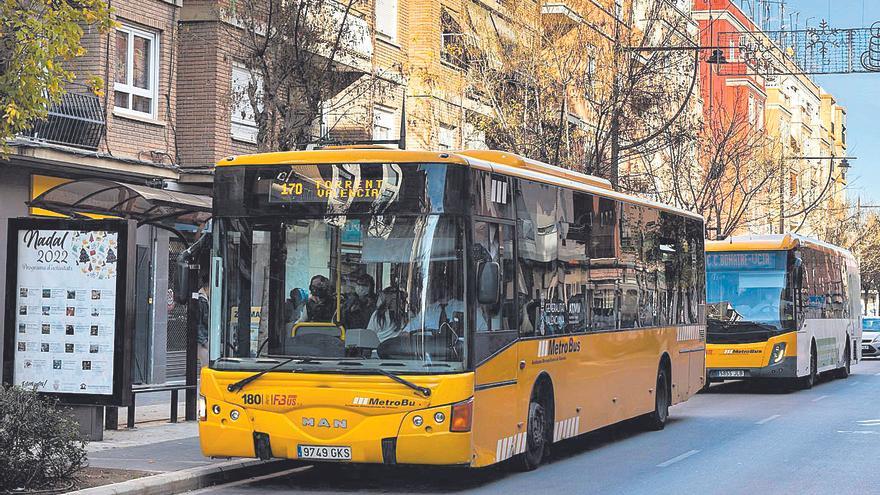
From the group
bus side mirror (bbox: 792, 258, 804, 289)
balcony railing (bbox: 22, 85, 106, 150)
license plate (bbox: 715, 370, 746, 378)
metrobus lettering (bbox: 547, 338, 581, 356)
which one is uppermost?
balcony railing (bbox: 22, 85, 106, 150)

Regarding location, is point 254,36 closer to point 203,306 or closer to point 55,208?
point 55,208

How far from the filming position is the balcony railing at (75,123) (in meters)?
22.1

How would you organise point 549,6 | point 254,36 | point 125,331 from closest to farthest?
point 125,331 → point 254,36 → point 549,6

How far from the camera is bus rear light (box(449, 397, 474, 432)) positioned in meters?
12.1

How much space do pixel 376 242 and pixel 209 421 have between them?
2.24 metres

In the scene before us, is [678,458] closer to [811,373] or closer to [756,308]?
[756,308]

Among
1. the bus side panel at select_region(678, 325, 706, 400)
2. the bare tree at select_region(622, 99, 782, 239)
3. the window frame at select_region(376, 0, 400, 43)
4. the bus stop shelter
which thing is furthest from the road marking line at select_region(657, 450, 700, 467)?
the bare tree at select_region(622, 99, 782, 239)

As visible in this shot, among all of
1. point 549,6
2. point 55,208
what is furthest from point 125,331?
point 549,6

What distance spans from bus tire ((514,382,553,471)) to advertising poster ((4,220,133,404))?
181 inches

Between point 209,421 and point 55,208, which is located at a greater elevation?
point 55,208

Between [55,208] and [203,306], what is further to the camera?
[203,306]

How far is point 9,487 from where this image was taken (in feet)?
37.4

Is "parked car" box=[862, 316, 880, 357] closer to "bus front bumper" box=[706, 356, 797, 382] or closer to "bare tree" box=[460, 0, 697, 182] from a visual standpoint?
"bare tree" box=[460, 0, 697, 182]

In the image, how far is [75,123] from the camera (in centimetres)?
2270
